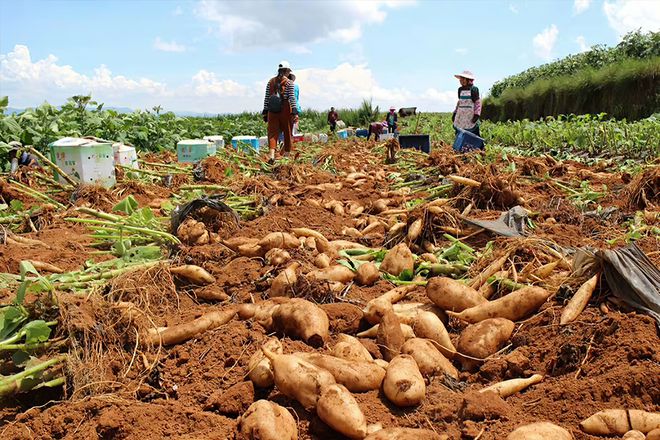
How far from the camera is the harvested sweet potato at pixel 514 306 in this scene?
98.0 inches

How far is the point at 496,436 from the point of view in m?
1.69

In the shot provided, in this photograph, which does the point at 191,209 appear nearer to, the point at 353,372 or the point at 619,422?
the point at 353,372

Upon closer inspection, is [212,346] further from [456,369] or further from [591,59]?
[591,59]

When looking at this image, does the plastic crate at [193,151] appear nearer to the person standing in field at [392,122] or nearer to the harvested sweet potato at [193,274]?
the harvested sweet potato at [193,274]

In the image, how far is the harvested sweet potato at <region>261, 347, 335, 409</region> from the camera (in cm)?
188

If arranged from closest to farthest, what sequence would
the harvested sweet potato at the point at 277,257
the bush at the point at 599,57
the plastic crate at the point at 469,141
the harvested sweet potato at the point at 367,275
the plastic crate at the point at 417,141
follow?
the harvested sweet potato at the point at 367,275 < the harvested sweet potato at the point at 277,257 < the plastic crate at the point at 469,141 < the plastic crate at the point at 417,141 < the bush at the point at 599,57

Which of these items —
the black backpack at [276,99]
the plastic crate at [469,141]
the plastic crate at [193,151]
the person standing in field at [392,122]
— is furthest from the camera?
the person standing in field at [392,122]

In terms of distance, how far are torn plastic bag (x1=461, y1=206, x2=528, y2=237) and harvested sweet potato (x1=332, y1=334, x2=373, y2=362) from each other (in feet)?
5.64

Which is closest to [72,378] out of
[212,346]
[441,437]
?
[212,346]

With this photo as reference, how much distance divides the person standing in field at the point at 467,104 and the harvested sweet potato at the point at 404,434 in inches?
322

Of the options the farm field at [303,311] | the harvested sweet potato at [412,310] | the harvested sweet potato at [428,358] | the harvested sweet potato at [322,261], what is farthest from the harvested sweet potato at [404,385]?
the harvested sweet potato at [322,261]

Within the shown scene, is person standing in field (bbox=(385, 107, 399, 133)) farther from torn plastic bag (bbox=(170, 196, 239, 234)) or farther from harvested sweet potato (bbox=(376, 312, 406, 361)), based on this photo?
harvested sweet potato (bbox=(376, 312, 406, 361))

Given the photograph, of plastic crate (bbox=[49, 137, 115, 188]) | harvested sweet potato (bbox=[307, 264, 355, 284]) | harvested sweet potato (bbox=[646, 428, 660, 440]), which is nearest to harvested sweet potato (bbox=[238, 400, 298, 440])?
harvested sweet potato (bbox=[646, 428, 660, 440])

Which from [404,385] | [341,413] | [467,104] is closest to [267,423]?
[341,413]
